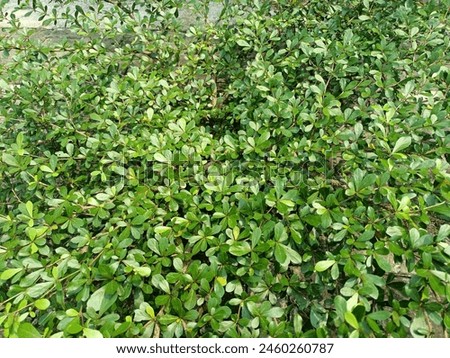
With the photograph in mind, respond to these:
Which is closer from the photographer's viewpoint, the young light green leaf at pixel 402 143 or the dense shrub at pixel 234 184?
the dense shrub at pixel 234 184

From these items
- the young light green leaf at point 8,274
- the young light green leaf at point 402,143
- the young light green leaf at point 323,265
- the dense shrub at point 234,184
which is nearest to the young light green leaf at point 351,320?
the dense shrub at point 234,184

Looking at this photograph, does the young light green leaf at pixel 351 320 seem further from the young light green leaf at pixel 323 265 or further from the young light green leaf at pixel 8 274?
the young light green leaf at pixel 8 274

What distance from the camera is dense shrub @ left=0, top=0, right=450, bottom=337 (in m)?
1.05

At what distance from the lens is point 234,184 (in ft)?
4.55

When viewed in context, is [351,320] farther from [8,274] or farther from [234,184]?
[8,274]

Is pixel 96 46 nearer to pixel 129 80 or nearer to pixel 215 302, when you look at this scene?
pixel 129 80

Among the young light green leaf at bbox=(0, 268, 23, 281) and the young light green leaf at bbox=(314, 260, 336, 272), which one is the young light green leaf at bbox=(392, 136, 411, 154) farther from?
the young light green leaf at bbox=(0, 268, 23, 281)

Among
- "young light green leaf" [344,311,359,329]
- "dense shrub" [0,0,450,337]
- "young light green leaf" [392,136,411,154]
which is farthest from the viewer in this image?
"young light green leaf" [392,136,411,154]

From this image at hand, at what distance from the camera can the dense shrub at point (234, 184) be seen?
3.46ft

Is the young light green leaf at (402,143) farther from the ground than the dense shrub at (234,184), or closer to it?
farther from the ground

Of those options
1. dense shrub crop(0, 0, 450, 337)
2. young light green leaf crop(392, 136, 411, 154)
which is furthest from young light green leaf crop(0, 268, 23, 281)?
young light green leaf crop(392, 136, 411, 154)

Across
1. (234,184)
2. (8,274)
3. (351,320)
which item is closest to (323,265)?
(351,320)
